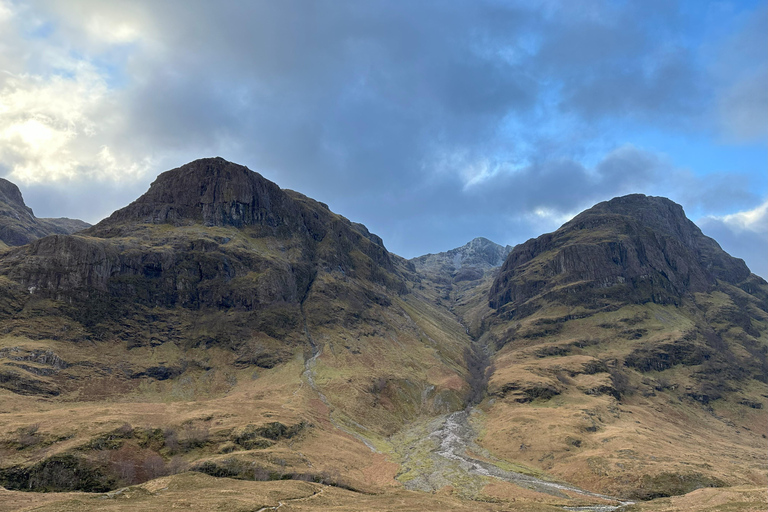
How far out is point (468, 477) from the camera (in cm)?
11925

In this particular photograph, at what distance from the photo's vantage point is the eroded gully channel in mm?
110938

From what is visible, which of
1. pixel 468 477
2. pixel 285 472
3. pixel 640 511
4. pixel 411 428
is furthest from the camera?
pixel 411 428

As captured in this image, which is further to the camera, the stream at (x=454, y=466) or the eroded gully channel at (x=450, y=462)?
the stream at (x=454, y=466)

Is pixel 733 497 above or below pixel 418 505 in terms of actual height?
above

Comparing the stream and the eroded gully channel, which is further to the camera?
the stream

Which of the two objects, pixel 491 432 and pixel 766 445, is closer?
pixel 491 432

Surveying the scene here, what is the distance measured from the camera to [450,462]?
133250 millimetres

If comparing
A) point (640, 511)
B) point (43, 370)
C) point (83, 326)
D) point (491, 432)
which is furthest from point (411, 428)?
point (83, 326)

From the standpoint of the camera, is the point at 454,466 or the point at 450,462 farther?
the point at 450,462

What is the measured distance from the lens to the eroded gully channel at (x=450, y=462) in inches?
4368

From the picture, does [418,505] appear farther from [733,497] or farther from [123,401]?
[123,401]

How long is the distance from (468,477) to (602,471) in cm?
3949

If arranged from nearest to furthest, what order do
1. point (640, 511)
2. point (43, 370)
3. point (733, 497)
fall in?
point (733, 497), point (640, 511), point (43, 370)

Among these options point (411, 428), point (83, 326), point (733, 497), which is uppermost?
point (83, 326)
